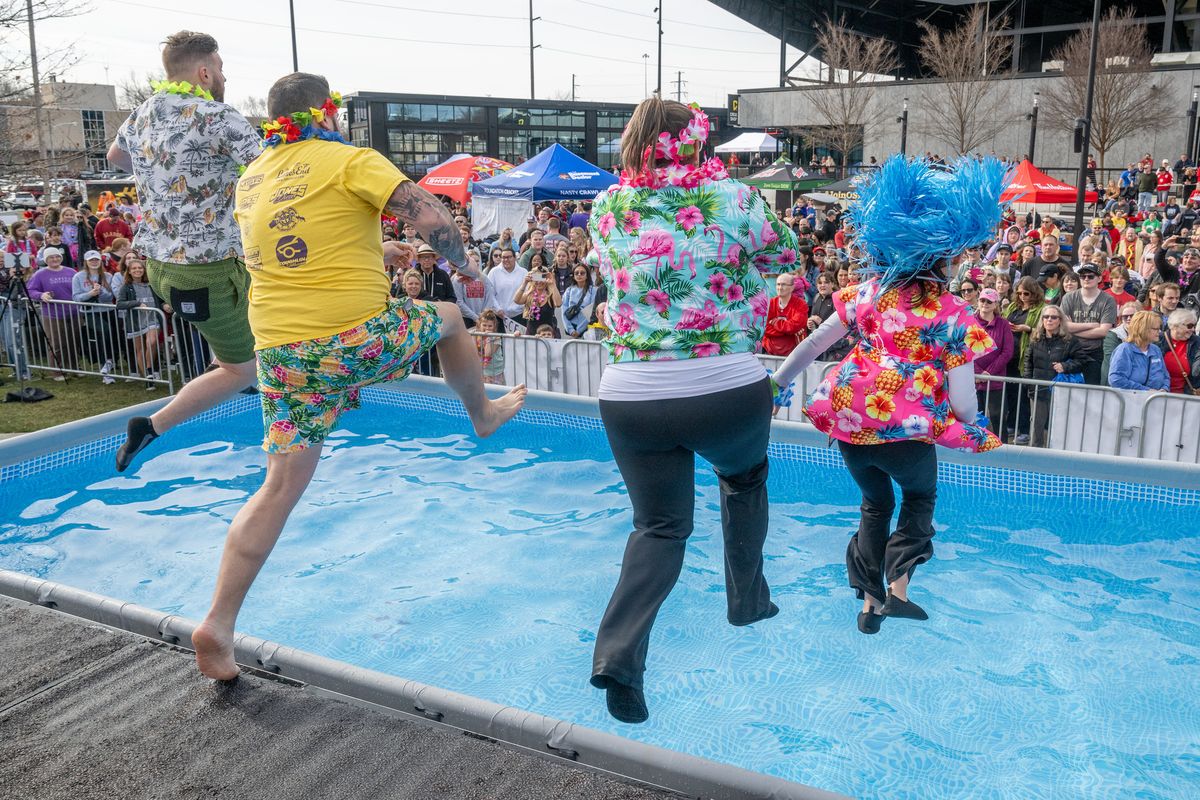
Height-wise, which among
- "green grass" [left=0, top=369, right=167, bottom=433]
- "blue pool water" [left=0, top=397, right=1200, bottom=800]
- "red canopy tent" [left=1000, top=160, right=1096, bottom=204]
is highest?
"red canopy tent" [left=1000, top=160, right=1096, bottom=204]

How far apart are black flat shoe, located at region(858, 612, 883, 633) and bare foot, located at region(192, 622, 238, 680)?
2.53m

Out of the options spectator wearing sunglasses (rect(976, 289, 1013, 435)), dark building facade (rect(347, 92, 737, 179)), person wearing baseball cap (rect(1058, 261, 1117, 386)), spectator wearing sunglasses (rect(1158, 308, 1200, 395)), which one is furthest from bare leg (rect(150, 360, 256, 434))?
dark building facade (rect(347, 92, 737, 179))

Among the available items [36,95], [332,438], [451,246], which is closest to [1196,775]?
[451,246]

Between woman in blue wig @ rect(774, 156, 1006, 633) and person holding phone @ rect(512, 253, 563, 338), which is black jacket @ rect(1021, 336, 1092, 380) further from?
woman in blue wig @ rect(774, 156, 1006, 633)

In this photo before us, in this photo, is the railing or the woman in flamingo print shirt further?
the railing

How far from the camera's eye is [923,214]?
3533mm

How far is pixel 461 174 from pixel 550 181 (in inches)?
→ 178

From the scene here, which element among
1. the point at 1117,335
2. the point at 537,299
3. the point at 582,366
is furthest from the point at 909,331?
the point at 537,299

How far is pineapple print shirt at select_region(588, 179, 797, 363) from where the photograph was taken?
2.74 metres

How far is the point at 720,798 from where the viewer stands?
270 centimetres

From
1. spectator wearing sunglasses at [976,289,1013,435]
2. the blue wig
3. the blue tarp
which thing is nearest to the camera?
the blue wig

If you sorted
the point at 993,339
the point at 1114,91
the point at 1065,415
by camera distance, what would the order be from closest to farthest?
the point at 1065,415
the point at 993,339
the point at 1114,91

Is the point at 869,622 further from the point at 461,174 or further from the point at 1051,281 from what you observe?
the point at 461,174

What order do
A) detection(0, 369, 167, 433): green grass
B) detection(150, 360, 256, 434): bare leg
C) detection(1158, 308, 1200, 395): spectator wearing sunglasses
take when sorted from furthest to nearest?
detection(0, 369, 167, 433): green grass → detection(1158, 308, 1200, 395): spectator wearing sunglasses → detection(150, 360, 256, 434): bare leg
